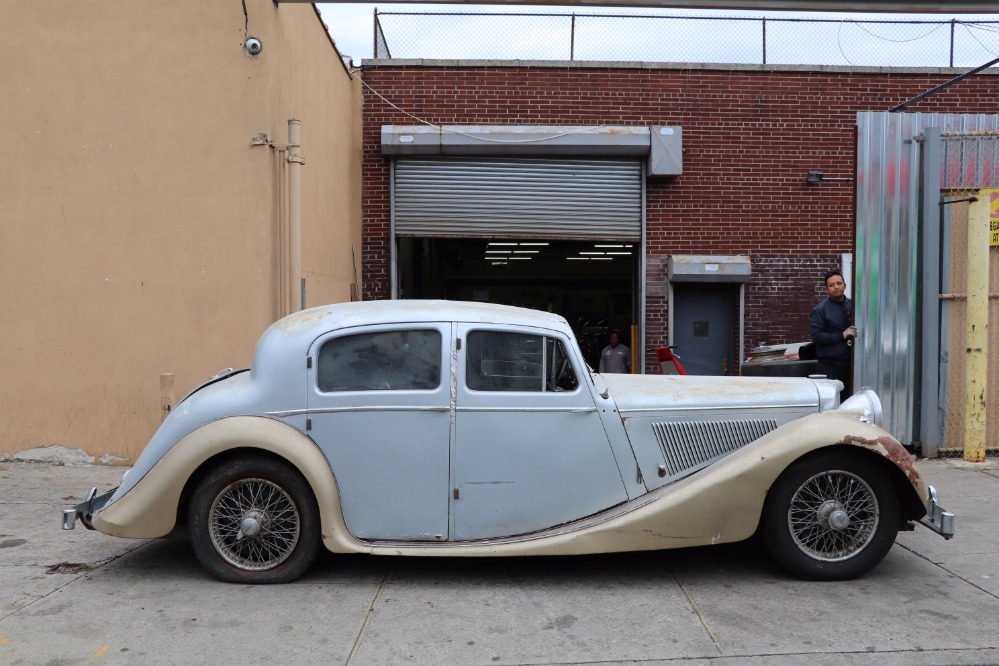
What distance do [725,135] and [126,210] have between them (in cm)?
811

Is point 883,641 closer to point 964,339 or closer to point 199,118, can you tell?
point 964,339

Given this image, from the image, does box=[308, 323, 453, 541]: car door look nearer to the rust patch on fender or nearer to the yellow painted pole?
the rust patch on fender

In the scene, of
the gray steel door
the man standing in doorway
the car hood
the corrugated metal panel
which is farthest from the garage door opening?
the car hood

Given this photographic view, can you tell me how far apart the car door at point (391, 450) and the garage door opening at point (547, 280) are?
39.1 feet

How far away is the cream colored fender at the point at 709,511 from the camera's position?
15.0ft

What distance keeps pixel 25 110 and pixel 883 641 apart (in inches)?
330

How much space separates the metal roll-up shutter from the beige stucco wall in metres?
3.93

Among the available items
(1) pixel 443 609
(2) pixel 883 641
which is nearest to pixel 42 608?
(1) pixel 443 609

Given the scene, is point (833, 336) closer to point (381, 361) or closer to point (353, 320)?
point (381, 361)

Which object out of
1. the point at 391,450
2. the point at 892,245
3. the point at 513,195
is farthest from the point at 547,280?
the point at 391,450

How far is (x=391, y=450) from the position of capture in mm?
4688

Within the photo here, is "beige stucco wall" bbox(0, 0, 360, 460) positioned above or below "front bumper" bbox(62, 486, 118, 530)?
above

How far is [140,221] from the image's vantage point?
785 centimetres

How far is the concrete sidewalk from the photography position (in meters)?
3.76
